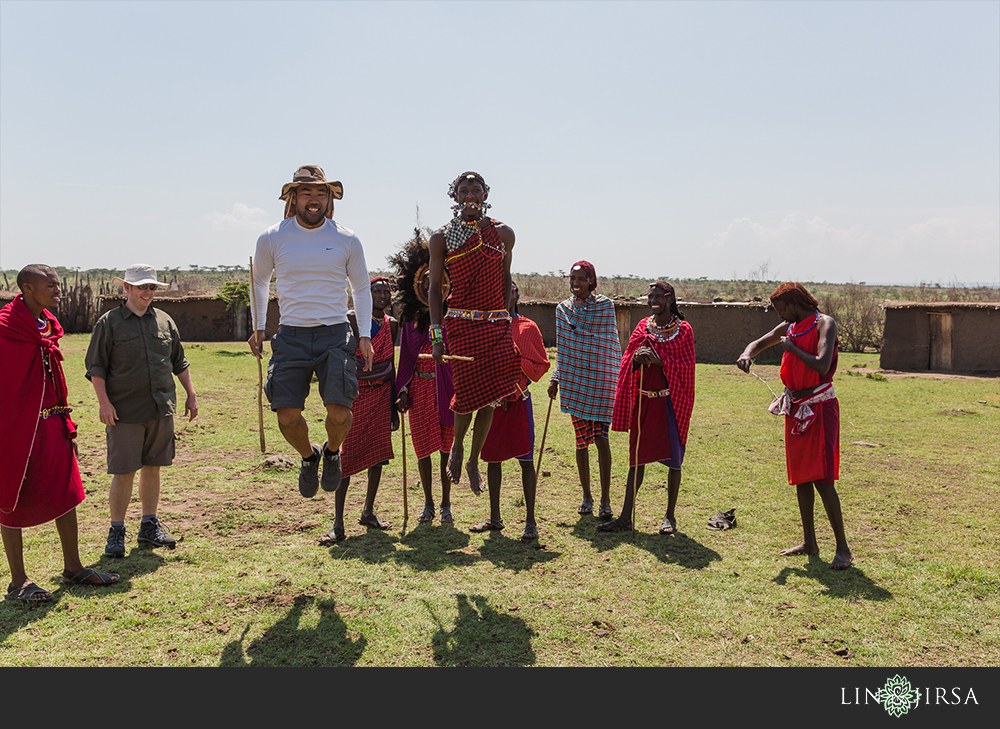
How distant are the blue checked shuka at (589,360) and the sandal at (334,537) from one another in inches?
88.9

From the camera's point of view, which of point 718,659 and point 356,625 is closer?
point 718,659

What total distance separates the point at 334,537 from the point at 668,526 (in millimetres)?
2799

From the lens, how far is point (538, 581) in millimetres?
5199

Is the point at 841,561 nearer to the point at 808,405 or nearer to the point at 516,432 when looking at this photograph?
the point at 808,405

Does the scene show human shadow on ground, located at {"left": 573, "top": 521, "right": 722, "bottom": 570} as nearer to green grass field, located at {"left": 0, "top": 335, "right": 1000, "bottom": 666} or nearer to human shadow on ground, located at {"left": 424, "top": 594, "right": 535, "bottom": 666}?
green grass field, located at {"left": 0, "top": 335, "right": 1000, "bottom": 666}

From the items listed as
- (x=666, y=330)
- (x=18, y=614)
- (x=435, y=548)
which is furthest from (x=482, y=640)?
(x=666, y=330)

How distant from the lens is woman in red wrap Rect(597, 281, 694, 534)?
639cm

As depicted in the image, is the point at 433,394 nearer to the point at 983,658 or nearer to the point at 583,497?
the point at 583,497

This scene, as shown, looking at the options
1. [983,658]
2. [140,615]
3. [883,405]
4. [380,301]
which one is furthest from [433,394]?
[883,405]

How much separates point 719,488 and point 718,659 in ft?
13.2

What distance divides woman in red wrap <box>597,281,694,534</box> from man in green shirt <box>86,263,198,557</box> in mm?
3689

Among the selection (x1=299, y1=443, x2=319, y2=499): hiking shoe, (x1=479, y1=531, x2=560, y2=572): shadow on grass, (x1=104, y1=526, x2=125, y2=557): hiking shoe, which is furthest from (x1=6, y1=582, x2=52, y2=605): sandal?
(x1=479, y1=531, x2=560, y2=572): shadow on grass

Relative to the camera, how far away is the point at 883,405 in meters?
13.9
